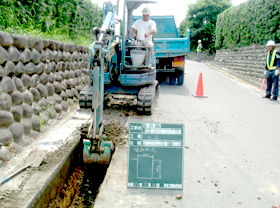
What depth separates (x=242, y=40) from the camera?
17562mm

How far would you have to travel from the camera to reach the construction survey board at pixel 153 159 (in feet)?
11.6

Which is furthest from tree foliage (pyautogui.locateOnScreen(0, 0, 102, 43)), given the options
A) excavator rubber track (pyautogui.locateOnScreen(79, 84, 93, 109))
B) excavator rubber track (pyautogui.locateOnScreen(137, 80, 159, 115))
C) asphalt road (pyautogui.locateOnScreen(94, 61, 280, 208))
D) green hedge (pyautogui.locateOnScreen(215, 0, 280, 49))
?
green hedge (pyautogui.locateOnScreen(215, 0, 280, 49))

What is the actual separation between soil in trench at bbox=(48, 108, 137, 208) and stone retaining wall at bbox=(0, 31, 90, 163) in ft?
3.04

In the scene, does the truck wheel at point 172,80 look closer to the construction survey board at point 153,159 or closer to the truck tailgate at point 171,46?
the truck tailgate at point 171,46

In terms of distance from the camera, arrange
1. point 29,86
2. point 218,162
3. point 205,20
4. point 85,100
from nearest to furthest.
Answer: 1. point 218,162
2. point 29,86
3. point 85,100
4. point 205,20

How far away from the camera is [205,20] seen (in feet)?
122

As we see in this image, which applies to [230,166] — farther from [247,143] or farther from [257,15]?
[257,15]

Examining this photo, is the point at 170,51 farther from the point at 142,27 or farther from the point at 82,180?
the point at 82,180

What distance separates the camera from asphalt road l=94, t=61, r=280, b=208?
11.1ft

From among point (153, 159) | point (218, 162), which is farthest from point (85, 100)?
point (153, 159)

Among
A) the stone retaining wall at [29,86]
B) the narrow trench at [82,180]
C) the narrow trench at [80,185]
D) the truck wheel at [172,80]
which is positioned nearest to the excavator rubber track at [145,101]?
the narrow trench at [82,180]

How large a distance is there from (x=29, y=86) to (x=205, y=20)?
116 ft

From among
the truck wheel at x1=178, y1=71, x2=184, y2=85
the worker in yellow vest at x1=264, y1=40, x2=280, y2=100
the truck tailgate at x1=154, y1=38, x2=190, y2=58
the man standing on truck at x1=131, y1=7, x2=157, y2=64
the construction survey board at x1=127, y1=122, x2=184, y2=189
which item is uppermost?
the man standing on truck at x1=131, y1=7, x2=157, y2=64

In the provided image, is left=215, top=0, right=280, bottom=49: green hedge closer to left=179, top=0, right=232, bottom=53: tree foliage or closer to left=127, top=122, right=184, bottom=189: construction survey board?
left=127, top=122, right=184, bottom=189: construction survey board
